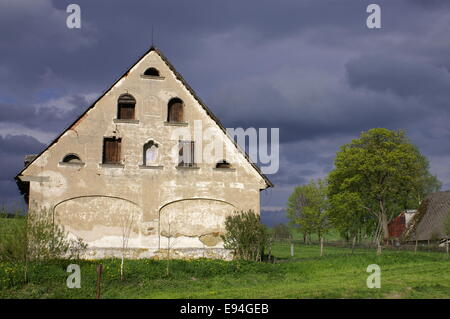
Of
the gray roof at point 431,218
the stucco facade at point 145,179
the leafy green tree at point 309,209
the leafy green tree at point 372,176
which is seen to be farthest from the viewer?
the leafy green tree at point 309,209

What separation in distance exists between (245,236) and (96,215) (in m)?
7.42

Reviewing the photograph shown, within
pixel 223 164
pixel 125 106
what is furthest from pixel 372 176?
pixel 125 106

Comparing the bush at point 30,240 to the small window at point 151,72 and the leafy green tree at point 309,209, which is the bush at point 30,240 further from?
the leafy green tree at point 309,209

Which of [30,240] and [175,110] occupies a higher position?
[175,110]

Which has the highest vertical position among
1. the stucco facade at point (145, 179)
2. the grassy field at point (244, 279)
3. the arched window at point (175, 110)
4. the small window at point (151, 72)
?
the small window at point (151, 72)

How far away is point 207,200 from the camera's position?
24766 millimetres

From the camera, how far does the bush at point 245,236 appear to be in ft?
79.4

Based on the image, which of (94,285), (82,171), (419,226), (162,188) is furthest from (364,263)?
(419,226)

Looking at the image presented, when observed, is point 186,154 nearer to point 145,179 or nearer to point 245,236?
point 145,179

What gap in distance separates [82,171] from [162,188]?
158 inches

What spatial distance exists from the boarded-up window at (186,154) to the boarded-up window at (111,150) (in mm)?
3173

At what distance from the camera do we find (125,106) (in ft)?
81.8

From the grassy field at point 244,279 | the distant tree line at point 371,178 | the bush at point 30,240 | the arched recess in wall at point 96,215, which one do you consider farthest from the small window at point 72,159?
the distant tree line at point 371,178
